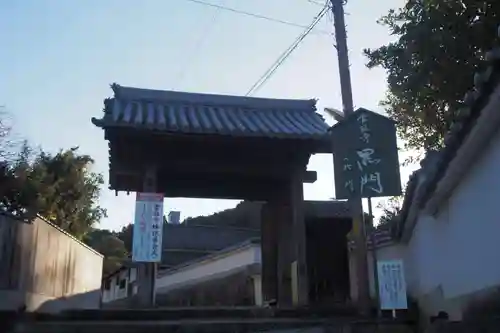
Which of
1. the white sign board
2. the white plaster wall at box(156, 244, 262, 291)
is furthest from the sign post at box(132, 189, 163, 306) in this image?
the white plaster wall at box(156, 244, 262, 291)

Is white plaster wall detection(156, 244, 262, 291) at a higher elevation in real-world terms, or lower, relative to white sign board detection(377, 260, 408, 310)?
higher

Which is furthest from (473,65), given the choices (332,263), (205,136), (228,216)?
(228,216)

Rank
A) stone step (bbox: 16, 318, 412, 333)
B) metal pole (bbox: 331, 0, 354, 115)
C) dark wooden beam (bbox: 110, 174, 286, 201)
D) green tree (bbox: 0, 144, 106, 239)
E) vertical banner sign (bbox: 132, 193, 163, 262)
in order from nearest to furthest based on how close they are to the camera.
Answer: stone step (bbox: 16, 318, 412, 333) < metal pole (bbox: 331, 0, 354, 115) < vertical banner sign (bbox: 132, 193, 163, 262) < dark wooden beam (bbox: 110, 174, 286, 201) < green tree (bbox: 0, 144, 106, 239)

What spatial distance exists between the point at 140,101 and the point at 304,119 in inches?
143

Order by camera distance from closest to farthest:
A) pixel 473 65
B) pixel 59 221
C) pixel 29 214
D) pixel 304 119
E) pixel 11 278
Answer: pixel 473 65
pixel 11 278
pixel 29 214
pixel 304 119
pixel 59 221

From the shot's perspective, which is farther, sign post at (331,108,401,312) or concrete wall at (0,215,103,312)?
sign post at (331,108,401,312)

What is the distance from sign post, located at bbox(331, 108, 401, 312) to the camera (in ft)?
25.7

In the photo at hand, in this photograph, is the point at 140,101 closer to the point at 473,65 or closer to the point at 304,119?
the point at 304,119

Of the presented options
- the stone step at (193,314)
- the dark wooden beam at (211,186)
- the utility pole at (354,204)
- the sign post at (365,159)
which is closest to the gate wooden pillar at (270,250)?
the dark wooden beam at (211,186)

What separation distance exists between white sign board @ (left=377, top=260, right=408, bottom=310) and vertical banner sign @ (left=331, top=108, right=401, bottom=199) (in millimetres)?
1172

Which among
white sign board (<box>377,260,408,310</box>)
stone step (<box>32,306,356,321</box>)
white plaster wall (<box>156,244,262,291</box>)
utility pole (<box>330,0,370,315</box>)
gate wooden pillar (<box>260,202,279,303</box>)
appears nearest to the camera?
white sign board (<box>377,260,408,310</box>)

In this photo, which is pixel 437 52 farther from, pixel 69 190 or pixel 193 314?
pixel 69 190

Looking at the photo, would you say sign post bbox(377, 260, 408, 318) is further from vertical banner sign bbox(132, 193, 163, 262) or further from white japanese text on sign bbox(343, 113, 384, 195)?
vertical banner sign bbox(132, 193, 163, 262)

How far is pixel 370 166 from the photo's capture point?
7875mm
